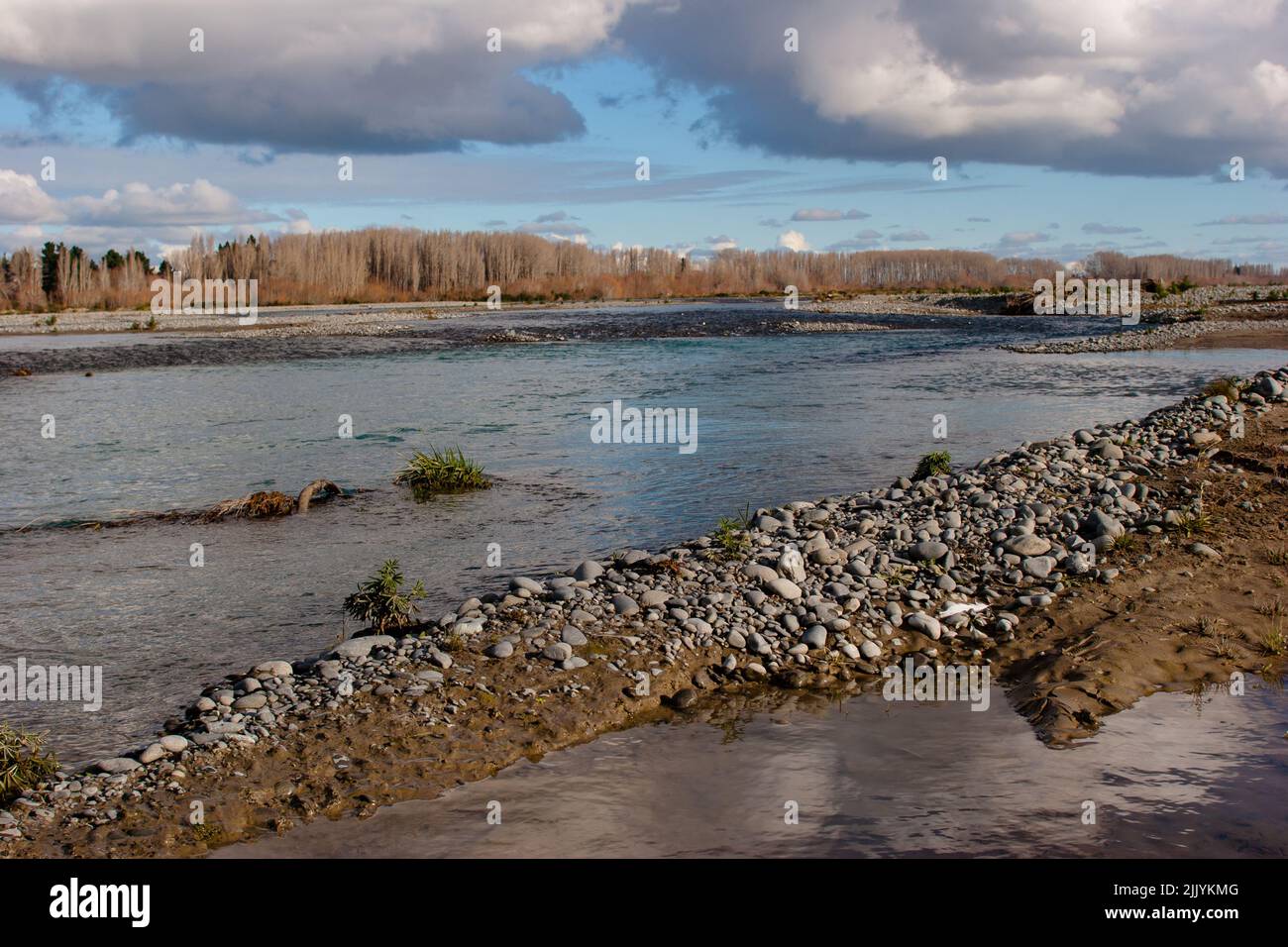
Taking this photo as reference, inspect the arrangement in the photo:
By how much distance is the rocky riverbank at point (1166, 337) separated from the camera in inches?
1494

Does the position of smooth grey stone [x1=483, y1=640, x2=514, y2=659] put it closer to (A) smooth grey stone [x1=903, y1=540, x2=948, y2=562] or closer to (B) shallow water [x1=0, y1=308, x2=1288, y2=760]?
(B) shallow water [x1=0, y1=308, x2=1288, y2=760]

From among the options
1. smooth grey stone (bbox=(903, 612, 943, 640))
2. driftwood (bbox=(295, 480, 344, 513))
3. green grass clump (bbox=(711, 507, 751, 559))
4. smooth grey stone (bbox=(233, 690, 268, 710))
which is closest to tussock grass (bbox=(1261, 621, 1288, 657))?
smooth grey stone (bbox=(903, 612, 943, 640))

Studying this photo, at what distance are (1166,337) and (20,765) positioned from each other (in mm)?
42847

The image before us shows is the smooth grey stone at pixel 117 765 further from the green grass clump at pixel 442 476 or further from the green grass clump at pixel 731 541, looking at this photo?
the green grass clump at pixel 442 476

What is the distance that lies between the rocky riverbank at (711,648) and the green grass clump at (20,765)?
0.12m

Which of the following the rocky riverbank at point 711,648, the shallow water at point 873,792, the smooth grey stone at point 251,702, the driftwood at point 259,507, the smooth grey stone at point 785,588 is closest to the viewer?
the shallow water at point 873,792

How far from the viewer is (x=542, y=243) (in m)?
128

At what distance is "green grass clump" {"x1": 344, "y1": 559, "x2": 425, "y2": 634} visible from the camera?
827 cm

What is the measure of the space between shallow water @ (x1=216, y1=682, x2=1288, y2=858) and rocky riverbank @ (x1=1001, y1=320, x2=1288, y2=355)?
33.9 meters

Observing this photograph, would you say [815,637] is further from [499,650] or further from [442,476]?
[442,476]

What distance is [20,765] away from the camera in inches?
228

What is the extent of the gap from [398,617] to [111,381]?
2736 centimetres

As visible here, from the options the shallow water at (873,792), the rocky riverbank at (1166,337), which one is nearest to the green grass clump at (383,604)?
the shallow water at (873,792)

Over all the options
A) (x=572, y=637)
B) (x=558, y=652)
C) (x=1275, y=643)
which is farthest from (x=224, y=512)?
(x=1275, y=643)
